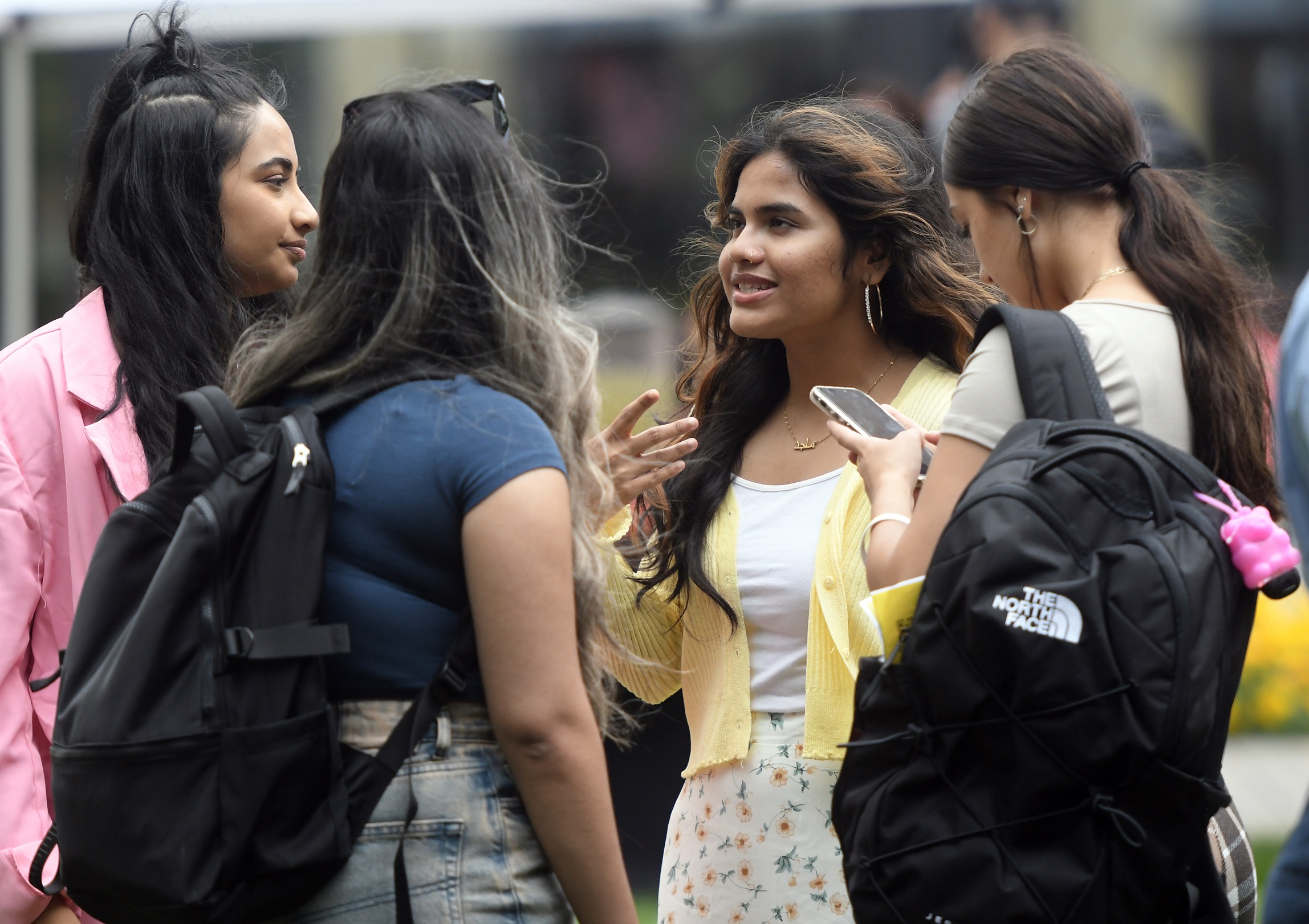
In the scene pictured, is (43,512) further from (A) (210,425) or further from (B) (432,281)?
(B) (432,281)

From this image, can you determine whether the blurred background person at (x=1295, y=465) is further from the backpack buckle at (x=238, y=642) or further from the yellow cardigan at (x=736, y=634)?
the backpack buckle at (x=238, y=642)

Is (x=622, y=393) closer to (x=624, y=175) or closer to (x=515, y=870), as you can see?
(x=624, y=175)

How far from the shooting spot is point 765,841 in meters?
2.53

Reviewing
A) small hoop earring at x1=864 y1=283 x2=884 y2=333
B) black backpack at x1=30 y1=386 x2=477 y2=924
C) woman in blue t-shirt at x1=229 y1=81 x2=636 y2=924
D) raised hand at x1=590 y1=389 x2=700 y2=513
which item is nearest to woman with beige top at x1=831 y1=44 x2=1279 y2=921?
raised hand at x1=590 y1=389 x2=700 y2=513

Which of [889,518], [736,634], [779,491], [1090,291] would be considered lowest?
[736,634]

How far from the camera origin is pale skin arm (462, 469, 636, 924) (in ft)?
5.91

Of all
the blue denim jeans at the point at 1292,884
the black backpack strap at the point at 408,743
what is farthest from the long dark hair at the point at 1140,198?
the black backpack strap at the point at 408,743

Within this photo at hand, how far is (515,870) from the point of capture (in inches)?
73.8

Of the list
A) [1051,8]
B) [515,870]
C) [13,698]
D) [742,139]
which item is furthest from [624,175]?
[515,870]

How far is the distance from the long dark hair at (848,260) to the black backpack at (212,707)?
A: 1047mm

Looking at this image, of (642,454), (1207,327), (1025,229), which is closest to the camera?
(1207,327)

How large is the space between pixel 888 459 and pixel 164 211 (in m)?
1.33

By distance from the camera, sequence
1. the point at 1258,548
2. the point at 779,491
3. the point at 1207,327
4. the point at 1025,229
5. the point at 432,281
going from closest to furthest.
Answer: the point at 1258,548 < the point at 432,281 < the point at 1207,327 < the point at 1025,229 < the point at 779,491

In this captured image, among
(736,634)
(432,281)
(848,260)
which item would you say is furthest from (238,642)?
(848,260)
